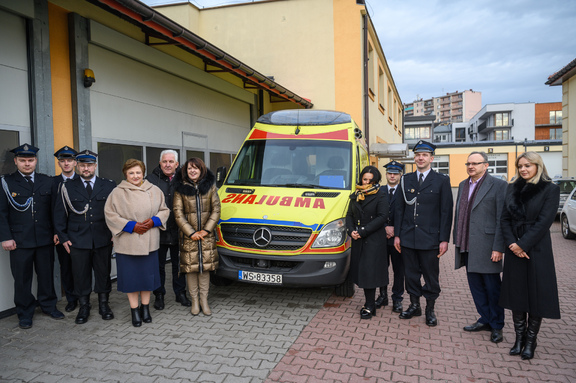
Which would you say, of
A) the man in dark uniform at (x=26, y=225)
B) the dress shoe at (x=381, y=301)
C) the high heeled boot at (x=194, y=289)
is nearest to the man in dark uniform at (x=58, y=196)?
the man in dark uniform at (x=26, y=225)

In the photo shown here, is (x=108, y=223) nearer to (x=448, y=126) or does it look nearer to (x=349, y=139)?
(x=349, y=139)

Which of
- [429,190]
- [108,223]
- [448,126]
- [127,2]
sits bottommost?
[108,223]

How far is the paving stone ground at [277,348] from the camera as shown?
3.57 metres

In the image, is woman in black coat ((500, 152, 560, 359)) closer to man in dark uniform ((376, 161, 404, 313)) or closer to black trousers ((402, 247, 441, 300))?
black trousers ((402, 247, 441, 300))

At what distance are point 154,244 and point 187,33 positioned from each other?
11.5ft

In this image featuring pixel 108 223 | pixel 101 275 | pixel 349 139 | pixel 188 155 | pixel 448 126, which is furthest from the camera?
pixel 448 126

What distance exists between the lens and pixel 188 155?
28.5ft

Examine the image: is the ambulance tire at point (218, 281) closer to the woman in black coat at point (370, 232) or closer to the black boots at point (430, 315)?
the woman in black coat at point (370, 232)

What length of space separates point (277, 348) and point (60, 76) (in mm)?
4633

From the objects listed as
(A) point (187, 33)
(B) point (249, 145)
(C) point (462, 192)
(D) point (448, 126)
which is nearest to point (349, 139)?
(B) point (249, 145)

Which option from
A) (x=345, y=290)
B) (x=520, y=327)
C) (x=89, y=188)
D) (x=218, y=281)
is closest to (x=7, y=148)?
(x=89, y=188)

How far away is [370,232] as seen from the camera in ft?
15.9

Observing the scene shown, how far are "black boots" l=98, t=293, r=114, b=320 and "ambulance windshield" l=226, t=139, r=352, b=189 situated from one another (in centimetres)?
229

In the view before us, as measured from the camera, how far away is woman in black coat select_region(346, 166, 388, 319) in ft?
15.9
